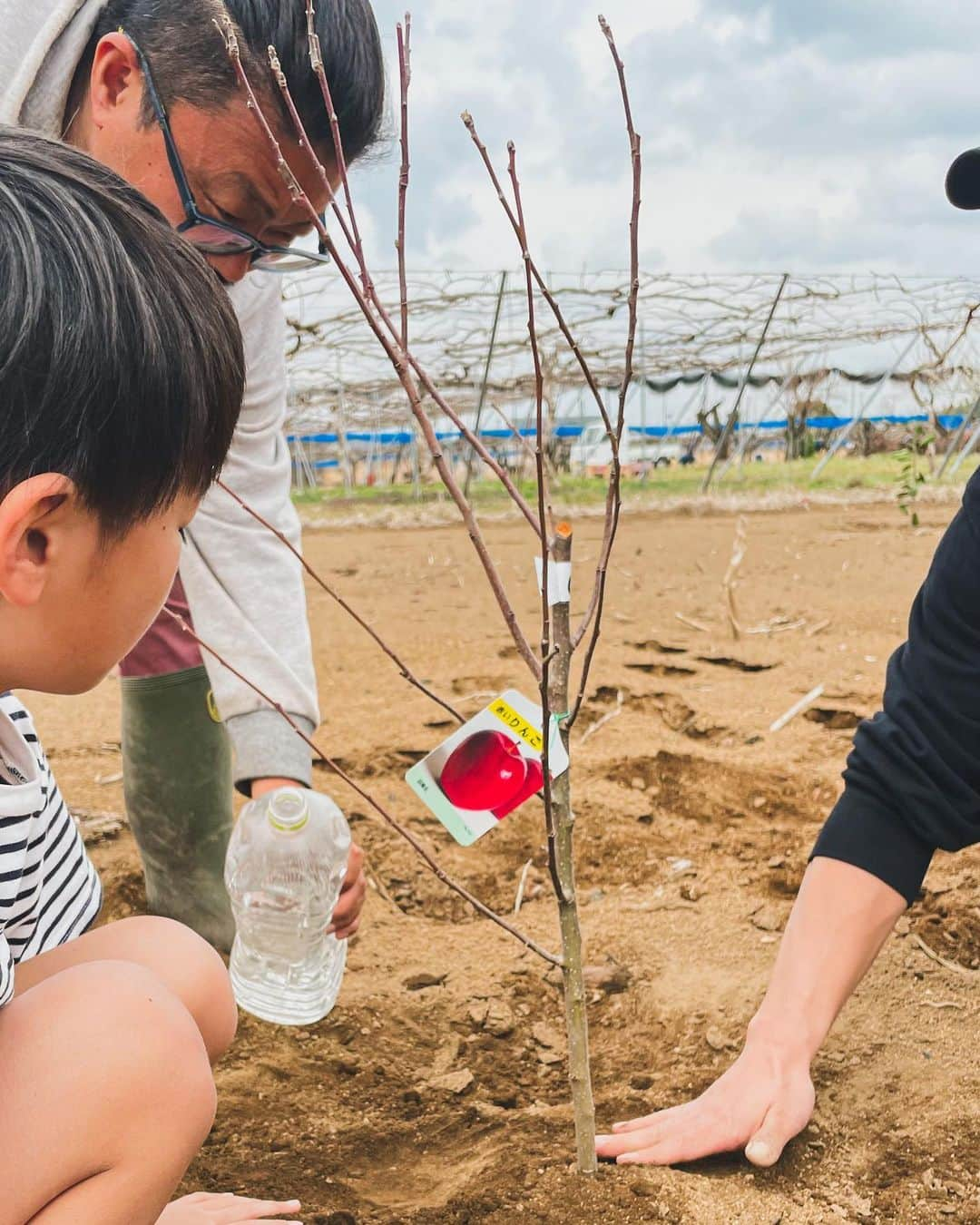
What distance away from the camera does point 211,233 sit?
1.59 metres

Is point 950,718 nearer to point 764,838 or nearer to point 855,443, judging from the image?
point 764,838

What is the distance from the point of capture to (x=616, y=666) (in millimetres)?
3836

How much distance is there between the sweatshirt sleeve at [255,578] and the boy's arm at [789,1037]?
2.61 feet

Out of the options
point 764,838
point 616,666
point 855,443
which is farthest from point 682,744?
point 855,443

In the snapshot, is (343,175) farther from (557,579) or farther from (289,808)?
(289,808)

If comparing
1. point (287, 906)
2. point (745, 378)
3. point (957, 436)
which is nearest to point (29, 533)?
point (287, 906)

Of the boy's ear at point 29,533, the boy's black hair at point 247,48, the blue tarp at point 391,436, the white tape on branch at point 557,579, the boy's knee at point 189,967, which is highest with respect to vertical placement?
the boy's black hair at point 247,48

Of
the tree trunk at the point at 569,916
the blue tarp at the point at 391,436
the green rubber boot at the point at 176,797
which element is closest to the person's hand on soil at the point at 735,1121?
the tree trunk at the point at 569,916

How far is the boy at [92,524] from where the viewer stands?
89 centimetres

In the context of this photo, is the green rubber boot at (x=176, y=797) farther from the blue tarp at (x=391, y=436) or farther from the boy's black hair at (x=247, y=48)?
the blue tarp at (x=391, y=436)

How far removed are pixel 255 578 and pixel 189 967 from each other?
88cm

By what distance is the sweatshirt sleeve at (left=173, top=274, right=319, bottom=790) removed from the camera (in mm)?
1865

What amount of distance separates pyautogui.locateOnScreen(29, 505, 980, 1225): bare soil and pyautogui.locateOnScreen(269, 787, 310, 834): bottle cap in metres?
0.43

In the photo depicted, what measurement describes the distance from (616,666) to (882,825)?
2.33 m
